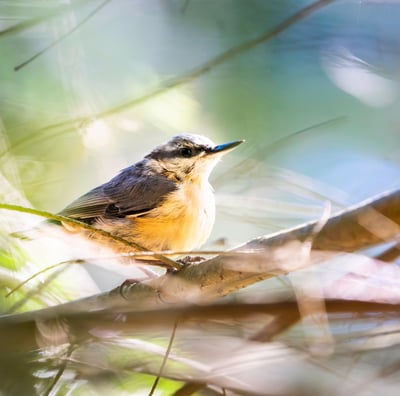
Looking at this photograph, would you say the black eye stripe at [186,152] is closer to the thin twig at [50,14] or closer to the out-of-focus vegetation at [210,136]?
the out-of-focus vegetation at [210,136]

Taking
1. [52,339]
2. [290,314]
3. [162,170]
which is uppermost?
[290,314]

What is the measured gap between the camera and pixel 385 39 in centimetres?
185

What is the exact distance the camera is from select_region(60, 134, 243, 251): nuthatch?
6.75 ft

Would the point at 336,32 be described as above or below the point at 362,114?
above

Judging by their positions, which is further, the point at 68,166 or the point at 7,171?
the point at 68,166

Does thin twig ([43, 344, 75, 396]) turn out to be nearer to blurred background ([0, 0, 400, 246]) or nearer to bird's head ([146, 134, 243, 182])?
blurred background ([0, 0, 400, 246])

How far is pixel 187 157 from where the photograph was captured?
230 centimetres

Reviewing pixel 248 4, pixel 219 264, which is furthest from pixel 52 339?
pixel 248 4

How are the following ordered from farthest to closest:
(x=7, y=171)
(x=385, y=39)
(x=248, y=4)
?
(x=248, y=4) < (x=385, y=39) < (x=7, y=171)

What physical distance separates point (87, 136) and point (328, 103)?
704mm

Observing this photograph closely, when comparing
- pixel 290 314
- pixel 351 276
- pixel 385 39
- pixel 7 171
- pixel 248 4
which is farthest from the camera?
pixel 248 4

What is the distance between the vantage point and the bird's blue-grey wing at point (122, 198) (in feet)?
7.09

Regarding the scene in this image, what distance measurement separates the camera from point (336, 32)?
190cm

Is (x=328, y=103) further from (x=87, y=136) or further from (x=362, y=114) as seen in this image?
(x=87, y=136)
